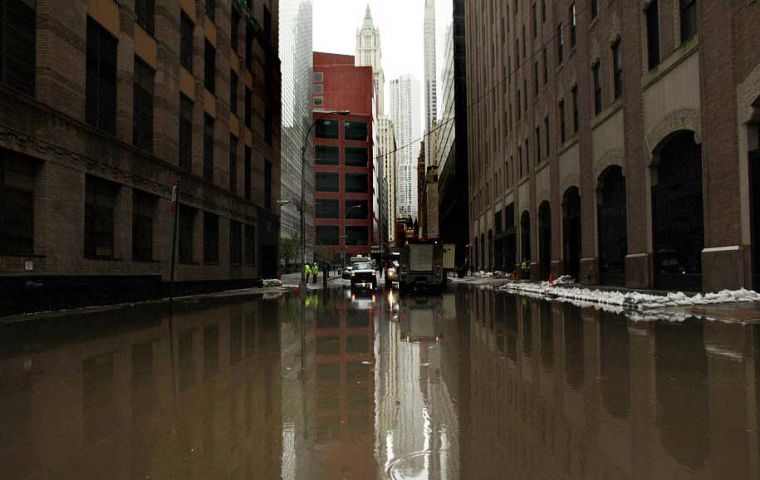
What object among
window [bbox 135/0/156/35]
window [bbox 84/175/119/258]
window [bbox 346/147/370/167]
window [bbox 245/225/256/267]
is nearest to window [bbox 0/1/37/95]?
window [bbox 84/175/119/258]

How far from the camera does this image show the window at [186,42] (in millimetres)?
27250

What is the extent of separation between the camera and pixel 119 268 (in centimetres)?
2045

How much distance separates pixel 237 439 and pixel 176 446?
0.45 metres

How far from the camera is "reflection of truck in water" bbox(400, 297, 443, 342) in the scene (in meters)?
10.6

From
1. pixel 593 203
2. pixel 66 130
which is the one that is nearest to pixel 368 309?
pixel 66 130

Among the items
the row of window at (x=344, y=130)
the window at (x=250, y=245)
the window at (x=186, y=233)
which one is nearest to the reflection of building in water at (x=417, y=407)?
the window at (x=186, y=233)

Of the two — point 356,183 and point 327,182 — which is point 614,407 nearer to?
point 327,182

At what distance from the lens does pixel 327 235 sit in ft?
381

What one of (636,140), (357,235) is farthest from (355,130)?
(636,140)

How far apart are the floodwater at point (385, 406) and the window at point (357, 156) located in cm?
11111

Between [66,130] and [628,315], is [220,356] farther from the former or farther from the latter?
[66,130]

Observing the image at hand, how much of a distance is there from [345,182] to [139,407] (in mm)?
115406

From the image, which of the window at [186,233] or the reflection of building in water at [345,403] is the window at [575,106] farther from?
the reflection of building in water at [345,403]

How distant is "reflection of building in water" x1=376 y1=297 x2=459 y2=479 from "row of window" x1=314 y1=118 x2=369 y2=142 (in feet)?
365
